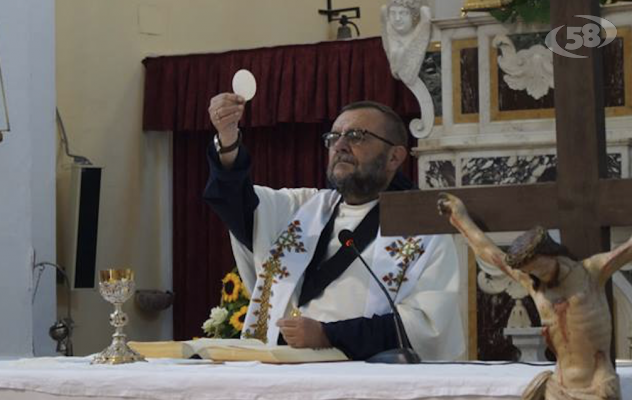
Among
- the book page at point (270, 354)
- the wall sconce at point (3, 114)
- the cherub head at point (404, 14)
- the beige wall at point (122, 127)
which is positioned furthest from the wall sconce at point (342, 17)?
the book page at point (270, 354)

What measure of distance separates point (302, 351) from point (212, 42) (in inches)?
305

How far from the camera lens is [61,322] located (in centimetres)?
973

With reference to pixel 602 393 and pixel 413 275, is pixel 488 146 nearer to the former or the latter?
pixel 413 275

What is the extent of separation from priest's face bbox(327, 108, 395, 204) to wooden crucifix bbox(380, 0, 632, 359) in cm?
158

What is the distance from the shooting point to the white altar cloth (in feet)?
10.5

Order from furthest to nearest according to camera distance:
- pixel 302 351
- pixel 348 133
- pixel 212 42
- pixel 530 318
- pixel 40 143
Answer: pixel 212 42, pixel 40 143, pixel 530 318, pixel 348 133, pixel 302 351

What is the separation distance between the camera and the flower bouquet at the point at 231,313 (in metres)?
7.29

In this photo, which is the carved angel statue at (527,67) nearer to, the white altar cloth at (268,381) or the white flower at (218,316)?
the white flower at (218,316)

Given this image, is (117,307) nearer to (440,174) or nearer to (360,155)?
(360,155)

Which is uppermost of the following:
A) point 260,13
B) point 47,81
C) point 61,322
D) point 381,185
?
point 260,13

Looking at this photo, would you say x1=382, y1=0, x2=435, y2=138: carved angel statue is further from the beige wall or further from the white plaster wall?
the beige wall

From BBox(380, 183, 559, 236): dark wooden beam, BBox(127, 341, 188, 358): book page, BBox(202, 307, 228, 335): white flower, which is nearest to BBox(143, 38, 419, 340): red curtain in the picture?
BBox(202, 307, 228, 335): white flower

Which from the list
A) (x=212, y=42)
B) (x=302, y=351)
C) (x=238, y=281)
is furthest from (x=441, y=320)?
(x=212, y=42)

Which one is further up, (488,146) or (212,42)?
(212,42)
